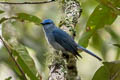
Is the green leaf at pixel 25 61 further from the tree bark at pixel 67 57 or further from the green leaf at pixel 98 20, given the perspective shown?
the green leaf at pixel 98 20

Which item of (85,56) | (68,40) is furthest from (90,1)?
(85,56)

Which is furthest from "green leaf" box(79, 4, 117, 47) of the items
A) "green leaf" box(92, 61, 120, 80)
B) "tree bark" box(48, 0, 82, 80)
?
"green leaf" box(92, 61, 120, 80)

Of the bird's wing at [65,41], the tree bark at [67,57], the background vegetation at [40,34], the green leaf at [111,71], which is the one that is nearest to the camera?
the green leaf at [111,71]

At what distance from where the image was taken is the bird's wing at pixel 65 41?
359cm

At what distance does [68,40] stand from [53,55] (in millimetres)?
506

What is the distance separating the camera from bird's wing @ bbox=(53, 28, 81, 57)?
3588 millimetres

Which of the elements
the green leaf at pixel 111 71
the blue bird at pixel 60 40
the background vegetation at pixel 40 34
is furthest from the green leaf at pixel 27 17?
the green leaf at pixel 111 71

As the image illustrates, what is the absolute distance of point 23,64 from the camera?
9.71 feet

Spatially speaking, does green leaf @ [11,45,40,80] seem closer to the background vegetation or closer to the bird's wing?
the background vegetation

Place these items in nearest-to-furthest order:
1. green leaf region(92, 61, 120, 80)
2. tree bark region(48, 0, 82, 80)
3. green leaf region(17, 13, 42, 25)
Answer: green leaf region(92, 61, 120, 80)
tree bark region(48, 0, 82, 80)
green leaf region(17, 13, 42, 25)

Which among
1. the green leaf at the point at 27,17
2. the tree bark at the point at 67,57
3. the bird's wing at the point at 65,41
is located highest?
the green leaf at the point at 27,17

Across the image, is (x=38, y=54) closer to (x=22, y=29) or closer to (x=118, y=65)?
(x=22, y=29)

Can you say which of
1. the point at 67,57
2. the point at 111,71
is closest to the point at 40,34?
the point at 67,57

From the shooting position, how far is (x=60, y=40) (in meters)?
4.10
